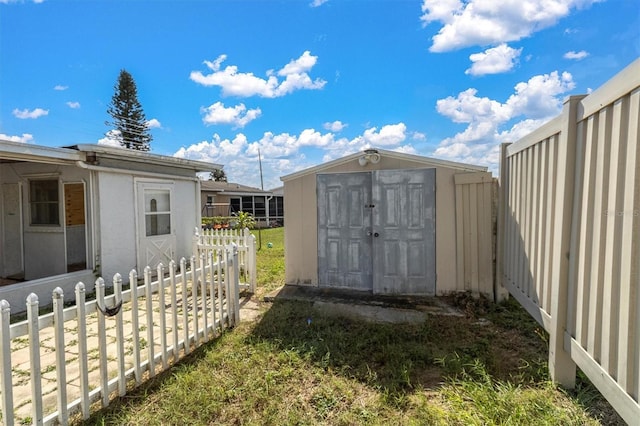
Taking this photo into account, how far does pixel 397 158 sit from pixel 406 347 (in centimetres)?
318

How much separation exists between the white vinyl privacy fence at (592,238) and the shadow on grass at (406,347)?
589 mm

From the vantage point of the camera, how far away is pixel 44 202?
6969 millimetres

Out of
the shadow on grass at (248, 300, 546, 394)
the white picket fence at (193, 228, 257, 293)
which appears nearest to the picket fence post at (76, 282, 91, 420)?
the shadow on grass at (248, 300, 546, 394)

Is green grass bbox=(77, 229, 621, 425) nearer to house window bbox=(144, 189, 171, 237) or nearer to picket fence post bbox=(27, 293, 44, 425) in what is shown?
picket fence post bbox=(27, 293, 44, 425)

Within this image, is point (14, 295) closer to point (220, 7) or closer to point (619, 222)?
point (220, 7)

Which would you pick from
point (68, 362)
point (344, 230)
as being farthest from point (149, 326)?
point (344, 230)

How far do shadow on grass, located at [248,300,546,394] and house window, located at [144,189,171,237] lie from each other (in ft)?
15.5

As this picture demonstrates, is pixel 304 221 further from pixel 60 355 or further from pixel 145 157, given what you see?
pixel 145 157

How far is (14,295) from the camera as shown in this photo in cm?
516

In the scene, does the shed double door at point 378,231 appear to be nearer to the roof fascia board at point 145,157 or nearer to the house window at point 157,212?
the roof fascia board at point 145,157

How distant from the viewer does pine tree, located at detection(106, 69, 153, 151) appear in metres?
28.5

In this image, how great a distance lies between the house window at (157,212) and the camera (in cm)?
746

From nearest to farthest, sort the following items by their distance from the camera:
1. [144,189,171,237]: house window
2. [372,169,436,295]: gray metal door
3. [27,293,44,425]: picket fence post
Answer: [27,293,44,425]: picket fence post → [372,169,436,295]: gray metal door → [144,189,171,237]: house window

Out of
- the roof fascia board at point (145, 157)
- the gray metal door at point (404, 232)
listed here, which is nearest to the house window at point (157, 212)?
the roof fascia board at point (145, 157)
